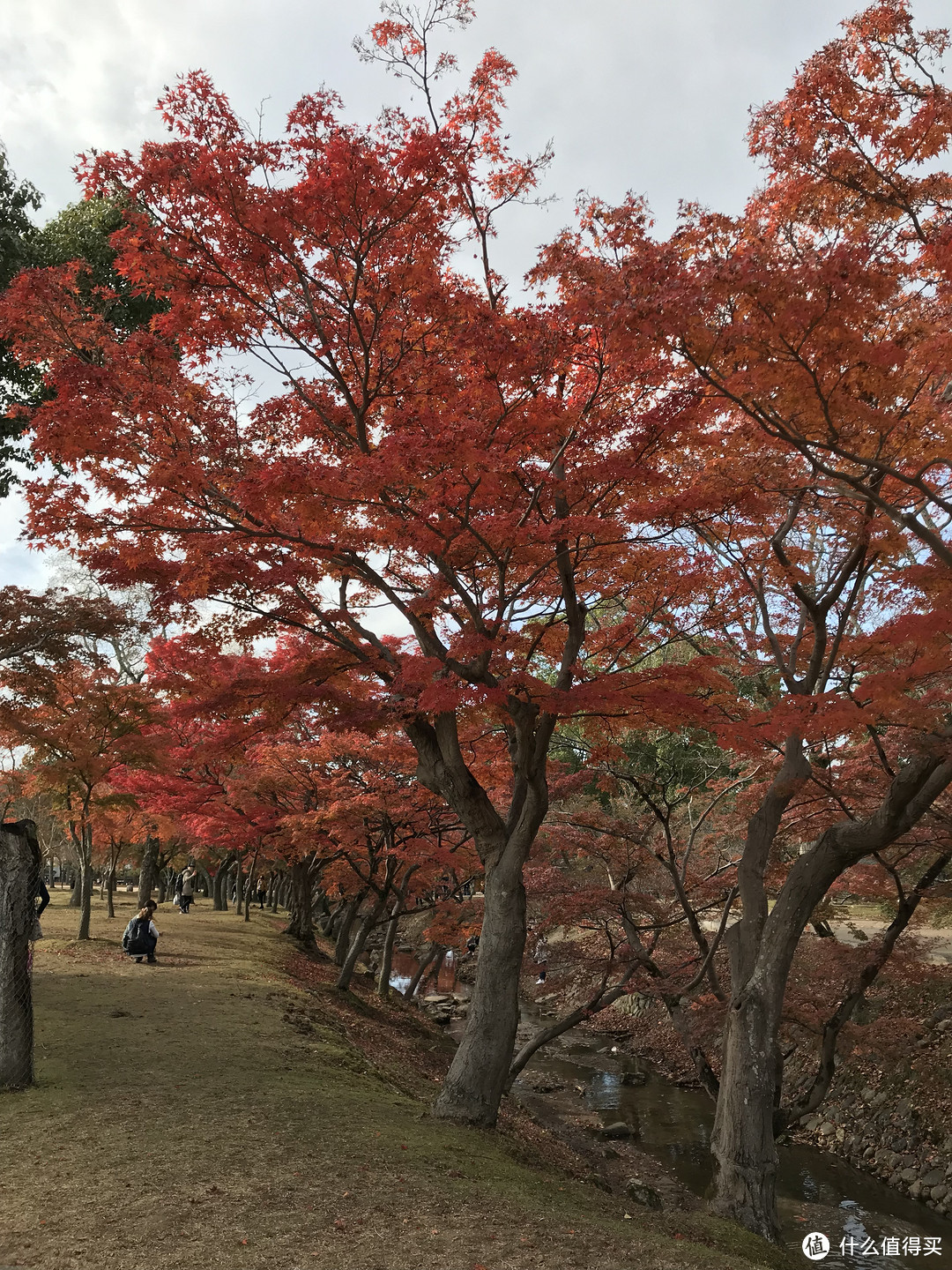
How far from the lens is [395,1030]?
16.1 metres

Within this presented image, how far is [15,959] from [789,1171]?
11.8 metres

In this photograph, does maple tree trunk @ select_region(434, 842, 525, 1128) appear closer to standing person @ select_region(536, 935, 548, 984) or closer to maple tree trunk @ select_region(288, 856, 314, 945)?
standing person @ select_region(536, 935, 548, 984)

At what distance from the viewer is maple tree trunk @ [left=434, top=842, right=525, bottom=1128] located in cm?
823

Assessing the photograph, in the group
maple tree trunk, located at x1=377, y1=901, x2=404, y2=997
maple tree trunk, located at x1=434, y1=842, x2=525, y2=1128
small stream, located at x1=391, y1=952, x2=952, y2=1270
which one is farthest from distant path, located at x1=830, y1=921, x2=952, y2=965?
maple tree trunk, located at x1=377, y1=901, x2=404, y2=997


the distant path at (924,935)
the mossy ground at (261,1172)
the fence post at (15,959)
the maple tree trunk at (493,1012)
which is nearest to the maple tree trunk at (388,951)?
the mossy ground at (261,1172)

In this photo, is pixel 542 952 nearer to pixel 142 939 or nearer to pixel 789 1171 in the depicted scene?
pixel 789 1171

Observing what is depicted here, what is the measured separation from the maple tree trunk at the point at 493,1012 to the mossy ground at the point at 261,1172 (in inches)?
16.5

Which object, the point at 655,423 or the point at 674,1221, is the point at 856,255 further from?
the point at 674,1221

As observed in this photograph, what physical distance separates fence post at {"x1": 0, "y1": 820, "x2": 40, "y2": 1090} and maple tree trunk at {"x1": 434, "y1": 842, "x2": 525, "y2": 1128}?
4.06 meters

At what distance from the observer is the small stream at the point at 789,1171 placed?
960 centimetres

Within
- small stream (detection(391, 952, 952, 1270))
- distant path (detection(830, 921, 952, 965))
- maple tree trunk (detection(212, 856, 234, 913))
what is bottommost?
small stream (detection(391, 952, 952, 1270))

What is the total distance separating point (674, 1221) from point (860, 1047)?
18.4ft

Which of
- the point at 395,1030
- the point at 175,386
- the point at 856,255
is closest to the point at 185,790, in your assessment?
the point at 395,1030

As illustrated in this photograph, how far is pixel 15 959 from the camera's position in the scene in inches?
279
